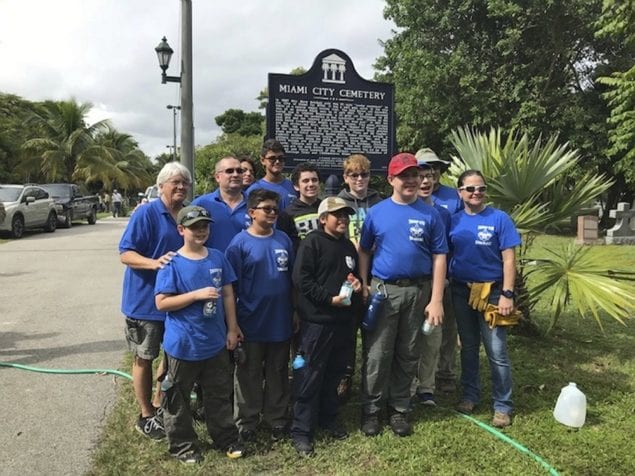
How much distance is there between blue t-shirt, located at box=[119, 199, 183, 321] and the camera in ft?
11.7

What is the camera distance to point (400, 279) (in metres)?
3.82

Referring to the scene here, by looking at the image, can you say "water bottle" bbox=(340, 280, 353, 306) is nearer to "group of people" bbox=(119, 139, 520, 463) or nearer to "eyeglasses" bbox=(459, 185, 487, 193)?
"group of people" bbox=(119, 139, 520, 463)

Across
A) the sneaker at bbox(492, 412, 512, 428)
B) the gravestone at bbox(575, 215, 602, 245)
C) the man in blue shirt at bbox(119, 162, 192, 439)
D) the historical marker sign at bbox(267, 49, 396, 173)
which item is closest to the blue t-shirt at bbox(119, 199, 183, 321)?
the man in blue shirt at bbox(119, 162, 192, 439)

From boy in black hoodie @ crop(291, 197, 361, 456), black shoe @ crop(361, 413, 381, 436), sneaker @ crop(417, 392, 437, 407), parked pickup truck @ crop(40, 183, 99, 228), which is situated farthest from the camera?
parked pickup truck @ crop(40, 183, 99, 228)

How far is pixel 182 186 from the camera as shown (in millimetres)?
3684

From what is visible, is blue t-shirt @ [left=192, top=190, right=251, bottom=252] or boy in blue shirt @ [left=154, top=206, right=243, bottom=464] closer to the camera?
boy in blue shirt @ [left=154, top=206, right=243, bottom=464]

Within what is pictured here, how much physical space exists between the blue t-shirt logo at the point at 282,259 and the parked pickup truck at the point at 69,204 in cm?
1807

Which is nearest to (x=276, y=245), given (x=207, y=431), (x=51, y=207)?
(x=207, y=431)

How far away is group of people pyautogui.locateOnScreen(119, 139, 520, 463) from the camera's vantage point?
11.2 ft

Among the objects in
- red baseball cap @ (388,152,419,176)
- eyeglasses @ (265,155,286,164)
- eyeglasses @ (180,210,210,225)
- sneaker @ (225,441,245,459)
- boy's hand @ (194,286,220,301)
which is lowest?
sneaker @ (225,441,245,459)

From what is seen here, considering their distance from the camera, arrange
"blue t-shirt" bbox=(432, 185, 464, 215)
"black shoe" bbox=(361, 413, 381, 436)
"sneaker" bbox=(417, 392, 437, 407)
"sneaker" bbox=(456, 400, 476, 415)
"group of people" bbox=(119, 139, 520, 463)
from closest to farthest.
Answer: "group of people" bbox=(119, 139, 520, 463), "black shoe" bbox=(361, 413, 381, 436), "sneaker" bbox=(456, 400, 476, 415), "sneaker" bbox=(417, 392, 437, 407), "blue t-shirt" bbox=(432, 185, 464, 215)

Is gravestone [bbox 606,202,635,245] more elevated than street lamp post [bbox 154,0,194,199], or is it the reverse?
street lamp post [bbox 154,0,194,199]

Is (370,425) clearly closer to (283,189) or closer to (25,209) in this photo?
(283,189)

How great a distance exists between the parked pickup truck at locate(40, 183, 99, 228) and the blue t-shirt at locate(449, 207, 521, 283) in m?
18.4
